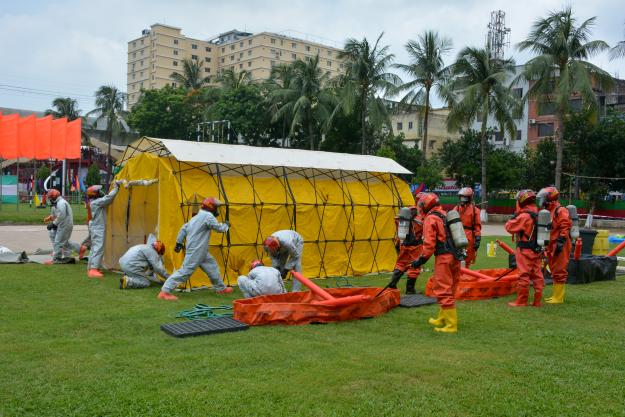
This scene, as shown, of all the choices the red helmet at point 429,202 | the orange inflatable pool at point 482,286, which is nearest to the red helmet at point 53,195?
the orange inflatable pool at point 482,286

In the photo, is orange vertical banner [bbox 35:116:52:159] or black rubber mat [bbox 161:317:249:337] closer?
black rubber mat [bbox 161:317:249:337]

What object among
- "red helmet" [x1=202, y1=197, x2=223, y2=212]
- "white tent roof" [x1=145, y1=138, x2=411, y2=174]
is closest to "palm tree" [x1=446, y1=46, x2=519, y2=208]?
"white tent roof" [x1=145, y1=138, x2=411, y2=174]

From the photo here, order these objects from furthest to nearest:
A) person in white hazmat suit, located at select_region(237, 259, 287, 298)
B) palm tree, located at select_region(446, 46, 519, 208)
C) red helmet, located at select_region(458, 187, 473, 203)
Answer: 1. palm tree, located at select_region(446, 46, 519, 208)
2. red helmet, located at select_region(458, 187, 473, 203)
3. person in white hazmat suit, located at select_region(237, 259, 287, 298)

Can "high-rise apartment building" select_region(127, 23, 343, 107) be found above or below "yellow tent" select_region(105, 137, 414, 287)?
above

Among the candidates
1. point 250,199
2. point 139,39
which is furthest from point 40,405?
point 139,39

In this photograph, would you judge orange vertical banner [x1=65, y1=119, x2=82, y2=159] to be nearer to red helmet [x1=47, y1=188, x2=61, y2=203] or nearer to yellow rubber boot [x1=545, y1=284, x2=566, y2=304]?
red helmet [x1=47, y1=188, x2=61, y2=203]

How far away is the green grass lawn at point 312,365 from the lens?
4.62 meters

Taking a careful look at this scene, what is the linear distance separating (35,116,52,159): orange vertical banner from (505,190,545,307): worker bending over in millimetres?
25918

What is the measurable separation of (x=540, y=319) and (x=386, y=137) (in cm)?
4156

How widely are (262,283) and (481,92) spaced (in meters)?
30.9

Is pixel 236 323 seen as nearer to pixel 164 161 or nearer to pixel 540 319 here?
pixel 540 319

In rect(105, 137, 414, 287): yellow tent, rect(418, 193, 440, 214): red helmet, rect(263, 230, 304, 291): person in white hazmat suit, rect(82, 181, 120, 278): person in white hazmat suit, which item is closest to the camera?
rect(418, 193, 440, 214): red helmet

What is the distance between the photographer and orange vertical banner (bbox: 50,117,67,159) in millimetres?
28761

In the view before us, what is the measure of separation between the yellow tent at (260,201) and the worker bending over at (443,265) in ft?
16.0
